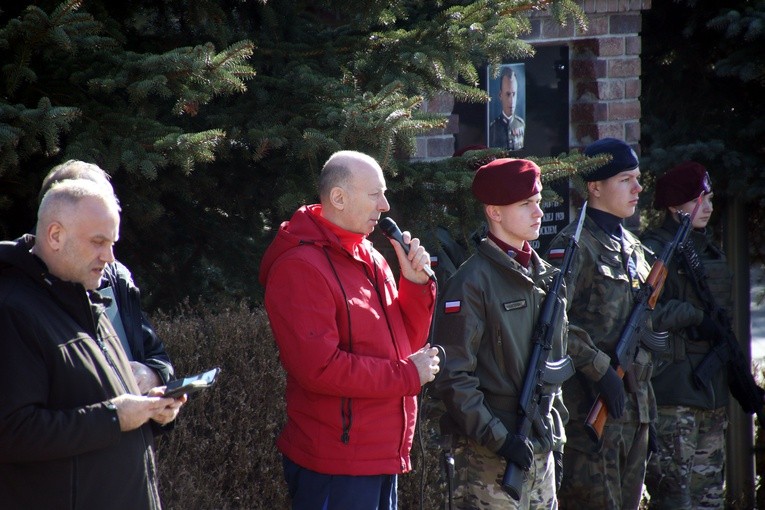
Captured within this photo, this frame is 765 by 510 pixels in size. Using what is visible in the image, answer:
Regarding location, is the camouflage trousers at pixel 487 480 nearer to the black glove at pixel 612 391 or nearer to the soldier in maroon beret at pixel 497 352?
the soldier in maroon beret at pixel 497 352

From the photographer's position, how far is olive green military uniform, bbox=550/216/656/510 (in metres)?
4.90

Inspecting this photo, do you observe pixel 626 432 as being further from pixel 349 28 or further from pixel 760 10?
pixel 760 10

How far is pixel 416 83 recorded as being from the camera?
4773 mm

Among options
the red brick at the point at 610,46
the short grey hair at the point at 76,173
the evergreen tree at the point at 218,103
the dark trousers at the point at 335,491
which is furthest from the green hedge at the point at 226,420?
the red brick at the point at 610,46

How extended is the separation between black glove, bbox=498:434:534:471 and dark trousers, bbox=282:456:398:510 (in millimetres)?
519

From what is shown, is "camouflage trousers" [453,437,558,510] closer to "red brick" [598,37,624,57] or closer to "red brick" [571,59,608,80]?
"red brick" [571,59,608,80]

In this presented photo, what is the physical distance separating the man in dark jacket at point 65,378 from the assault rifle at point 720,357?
11.9 feet

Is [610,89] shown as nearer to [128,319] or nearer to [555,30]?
[555,30]

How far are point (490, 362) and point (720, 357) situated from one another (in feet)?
7.44

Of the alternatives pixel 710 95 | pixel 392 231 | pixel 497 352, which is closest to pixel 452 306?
pixel 497 352

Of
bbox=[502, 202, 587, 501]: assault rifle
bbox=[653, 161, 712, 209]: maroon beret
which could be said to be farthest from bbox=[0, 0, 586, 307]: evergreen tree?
bbox=[653, 161, 712, 209]: maroon beret

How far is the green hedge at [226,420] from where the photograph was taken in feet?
13.8

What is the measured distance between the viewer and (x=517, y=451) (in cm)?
391

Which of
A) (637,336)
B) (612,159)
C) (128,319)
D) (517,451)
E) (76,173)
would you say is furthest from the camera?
(612,159)
